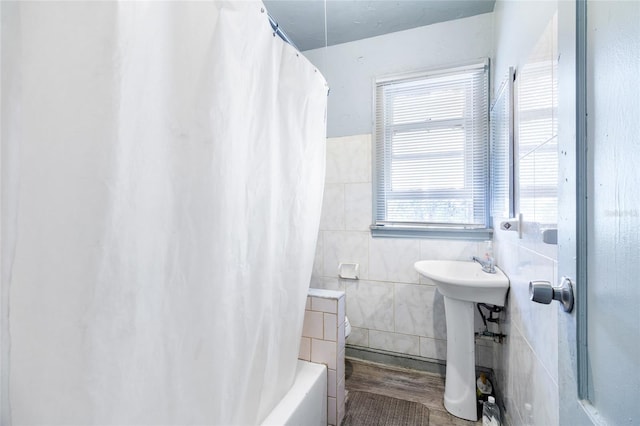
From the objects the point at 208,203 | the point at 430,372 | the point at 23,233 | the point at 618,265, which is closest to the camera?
the point at 618,265

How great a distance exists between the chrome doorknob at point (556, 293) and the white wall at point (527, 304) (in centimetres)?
38

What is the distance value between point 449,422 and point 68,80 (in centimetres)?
206

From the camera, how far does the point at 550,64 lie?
90cm

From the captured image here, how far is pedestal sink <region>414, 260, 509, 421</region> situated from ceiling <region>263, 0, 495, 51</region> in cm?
171

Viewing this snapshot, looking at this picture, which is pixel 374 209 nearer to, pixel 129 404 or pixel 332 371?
pixel 332 371

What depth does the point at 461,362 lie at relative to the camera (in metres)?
1.56

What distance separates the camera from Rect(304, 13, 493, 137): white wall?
6.33 feet

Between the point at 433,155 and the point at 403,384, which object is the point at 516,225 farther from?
the point at 403,384

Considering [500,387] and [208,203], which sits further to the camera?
[500,387]

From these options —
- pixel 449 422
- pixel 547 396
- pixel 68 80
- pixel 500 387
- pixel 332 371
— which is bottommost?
pixel 449 422

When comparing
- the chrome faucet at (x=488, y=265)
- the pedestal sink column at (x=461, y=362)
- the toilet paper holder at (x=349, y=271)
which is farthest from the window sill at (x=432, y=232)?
the pedestal sink column at (x=461, y=362)

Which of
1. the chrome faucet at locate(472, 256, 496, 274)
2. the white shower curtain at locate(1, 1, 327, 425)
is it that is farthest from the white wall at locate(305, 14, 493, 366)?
the white shower curtain at locate(1, 1, 327, 425)

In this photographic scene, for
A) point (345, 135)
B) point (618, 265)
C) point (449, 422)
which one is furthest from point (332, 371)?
point (345, 135)

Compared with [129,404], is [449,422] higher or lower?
lower
